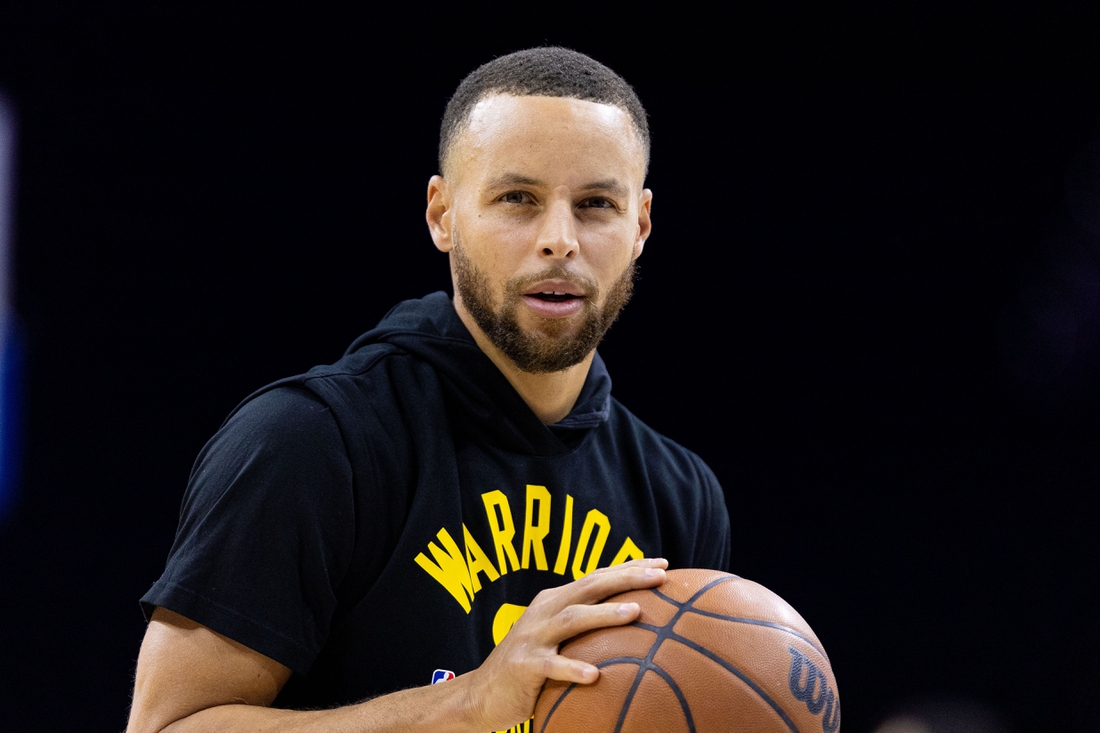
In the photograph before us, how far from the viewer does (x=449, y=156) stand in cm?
193

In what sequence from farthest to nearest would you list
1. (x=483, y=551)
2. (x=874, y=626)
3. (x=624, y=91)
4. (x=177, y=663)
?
(x=874, y=626) < (x=624, y=91) < (x=483, y=551) < (x=177, y=663)

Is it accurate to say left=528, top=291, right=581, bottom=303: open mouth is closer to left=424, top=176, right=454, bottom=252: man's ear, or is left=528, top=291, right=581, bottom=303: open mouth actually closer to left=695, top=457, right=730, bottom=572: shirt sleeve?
left=424, top=176, right=454, bottom=252: man's ear

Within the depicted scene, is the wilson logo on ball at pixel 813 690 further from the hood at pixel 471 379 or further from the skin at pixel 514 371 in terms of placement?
the hood at pixel 471 379

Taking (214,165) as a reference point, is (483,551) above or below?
below

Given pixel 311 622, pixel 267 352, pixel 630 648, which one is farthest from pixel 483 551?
pixel 267 352

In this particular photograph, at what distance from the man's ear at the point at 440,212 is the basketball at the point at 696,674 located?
31.4 inches

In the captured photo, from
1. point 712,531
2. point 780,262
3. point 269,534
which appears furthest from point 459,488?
point 780,262

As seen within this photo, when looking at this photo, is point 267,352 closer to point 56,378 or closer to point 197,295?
point 197,295

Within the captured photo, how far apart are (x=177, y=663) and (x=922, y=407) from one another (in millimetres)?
2608

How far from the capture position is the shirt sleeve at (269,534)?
4.89 ft

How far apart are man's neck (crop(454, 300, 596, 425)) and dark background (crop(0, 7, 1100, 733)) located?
4.58 ft

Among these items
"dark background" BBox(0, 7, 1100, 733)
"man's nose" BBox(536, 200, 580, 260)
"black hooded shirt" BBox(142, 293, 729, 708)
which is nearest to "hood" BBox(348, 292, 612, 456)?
"black hooded shirt" BBox(142, 293, 729, 708)

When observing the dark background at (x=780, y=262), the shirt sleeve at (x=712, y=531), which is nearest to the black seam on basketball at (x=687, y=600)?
the shirt sleeve at (x=712, y=531)

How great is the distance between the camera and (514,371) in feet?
6.23
